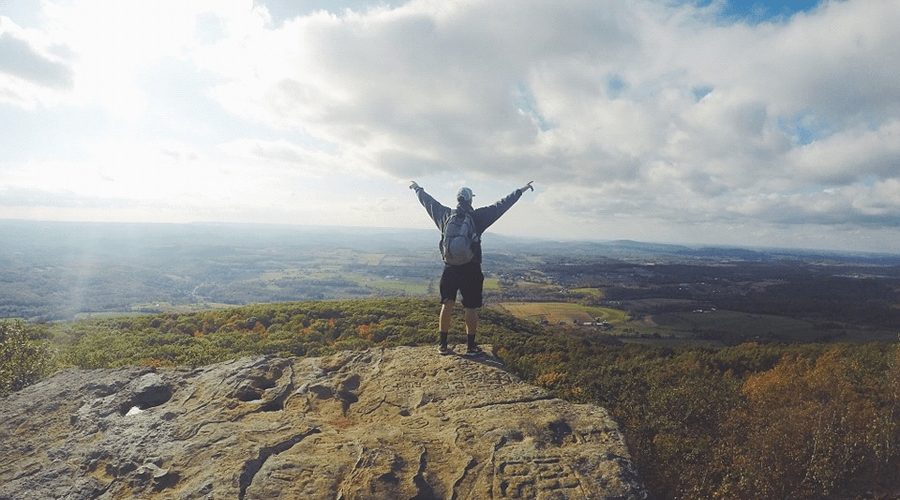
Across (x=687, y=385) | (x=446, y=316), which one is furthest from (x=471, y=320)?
(x=687, y=385)

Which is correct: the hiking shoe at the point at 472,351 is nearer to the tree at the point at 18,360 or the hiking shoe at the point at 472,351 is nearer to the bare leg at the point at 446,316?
the bare leg at the point at 446,316

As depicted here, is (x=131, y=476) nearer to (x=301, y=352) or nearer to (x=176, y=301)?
(x=301, y=352)

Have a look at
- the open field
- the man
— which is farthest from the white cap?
the open field

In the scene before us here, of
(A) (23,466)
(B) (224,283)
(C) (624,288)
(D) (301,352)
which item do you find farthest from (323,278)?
(A) (23,466)

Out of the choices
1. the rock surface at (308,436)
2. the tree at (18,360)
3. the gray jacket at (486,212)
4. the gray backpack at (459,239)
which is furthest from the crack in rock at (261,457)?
the tree at (18,360)

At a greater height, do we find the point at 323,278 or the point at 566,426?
the point at 566,426
